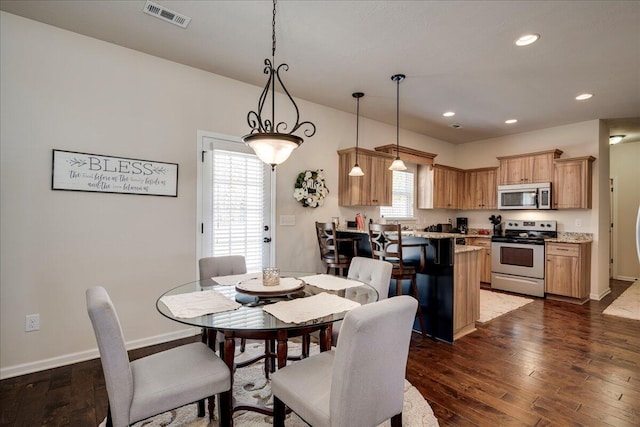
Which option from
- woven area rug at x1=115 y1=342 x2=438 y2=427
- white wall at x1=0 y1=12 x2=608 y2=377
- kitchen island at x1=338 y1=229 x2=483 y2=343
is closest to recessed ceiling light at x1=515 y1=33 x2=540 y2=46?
kitchen island at x1=338 y1=229 x2=483 y2=343

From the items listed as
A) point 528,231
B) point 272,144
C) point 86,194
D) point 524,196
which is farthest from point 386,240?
point 528,231

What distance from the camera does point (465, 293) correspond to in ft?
11.2

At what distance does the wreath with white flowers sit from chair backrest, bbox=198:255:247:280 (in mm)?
1515

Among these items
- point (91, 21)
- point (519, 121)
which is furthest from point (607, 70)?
point (91, 21)

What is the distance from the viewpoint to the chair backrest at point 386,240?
10.5 ft

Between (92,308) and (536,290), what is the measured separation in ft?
19.0

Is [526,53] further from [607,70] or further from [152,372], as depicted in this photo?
[152,372]

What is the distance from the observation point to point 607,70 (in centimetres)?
328

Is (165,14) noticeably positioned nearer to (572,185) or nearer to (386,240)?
(386,240)

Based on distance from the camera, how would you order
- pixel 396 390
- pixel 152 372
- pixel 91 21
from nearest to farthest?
pixel 396 390, pixel 152 372, pixel 91 21

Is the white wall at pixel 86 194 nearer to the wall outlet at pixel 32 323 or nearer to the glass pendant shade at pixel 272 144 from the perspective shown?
the wall outlet at pixel 32 323

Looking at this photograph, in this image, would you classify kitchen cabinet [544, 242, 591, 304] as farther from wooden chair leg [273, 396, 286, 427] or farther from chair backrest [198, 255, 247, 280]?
wooden chair leg [273, 396, 286, 427]

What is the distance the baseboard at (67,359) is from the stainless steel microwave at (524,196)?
567 centimetres

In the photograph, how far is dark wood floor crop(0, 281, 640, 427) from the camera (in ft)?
6.64
